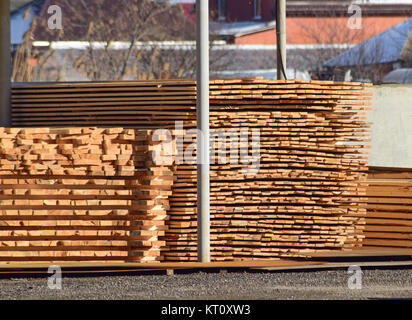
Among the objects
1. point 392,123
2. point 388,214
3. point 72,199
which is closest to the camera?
point 72,199

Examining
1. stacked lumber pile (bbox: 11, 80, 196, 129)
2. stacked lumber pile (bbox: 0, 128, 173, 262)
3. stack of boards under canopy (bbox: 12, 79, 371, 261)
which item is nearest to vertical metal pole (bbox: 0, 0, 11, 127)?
stacked lumber pile (bbox: 11, 80, 196, 129)

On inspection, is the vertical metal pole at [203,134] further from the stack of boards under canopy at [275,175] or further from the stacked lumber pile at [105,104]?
the stacked lumber pile at [105,104]

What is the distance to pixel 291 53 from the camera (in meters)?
37.9

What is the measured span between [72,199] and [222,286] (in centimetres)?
271

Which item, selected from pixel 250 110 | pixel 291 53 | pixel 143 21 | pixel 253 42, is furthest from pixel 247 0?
pixel 250 110

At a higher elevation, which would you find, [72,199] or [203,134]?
[203,134]

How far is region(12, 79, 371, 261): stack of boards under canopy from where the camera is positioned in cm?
1278

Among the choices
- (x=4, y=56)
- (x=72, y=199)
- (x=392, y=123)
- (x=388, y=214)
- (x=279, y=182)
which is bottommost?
(x=388, y=214)

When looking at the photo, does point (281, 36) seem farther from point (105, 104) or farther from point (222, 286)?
point (222, 286)

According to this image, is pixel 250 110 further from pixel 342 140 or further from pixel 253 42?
pixel 253 42

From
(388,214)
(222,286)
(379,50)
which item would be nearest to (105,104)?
(388,214)

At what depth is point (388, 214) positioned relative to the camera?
14.0m

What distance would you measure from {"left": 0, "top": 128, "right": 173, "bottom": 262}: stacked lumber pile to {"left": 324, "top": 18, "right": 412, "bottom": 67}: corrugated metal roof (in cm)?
1967

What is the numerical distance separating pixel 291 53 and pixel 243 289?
2877 centimetres
